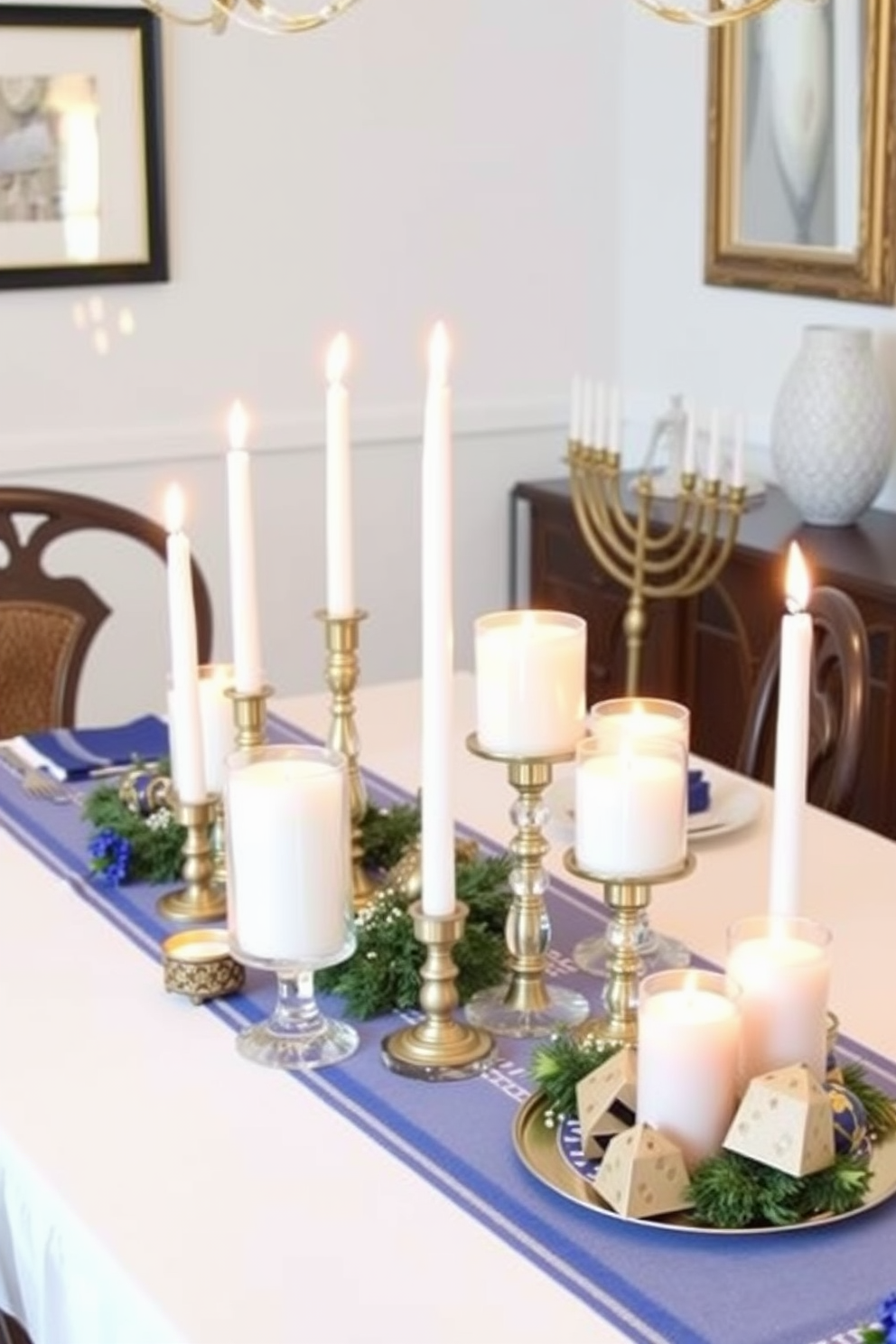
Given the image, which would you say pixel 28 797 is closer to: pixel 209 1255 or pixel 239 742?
pixel 239 742

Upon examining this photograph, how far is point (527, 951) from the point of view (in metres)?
1.60

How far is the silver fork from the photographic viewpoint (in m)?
2.16

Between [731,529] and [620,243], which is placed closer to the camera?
[731,529]

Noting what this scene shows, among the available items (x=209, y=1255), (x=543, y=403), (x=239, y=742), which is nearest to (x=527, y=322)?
(x=543, y=403)

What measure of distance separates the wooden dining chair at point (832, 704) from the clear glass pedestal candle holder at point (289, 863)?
718 millimetres

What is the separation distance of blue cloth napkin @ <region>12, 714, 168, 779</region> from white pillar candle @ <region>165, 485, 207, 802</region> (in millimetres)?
470

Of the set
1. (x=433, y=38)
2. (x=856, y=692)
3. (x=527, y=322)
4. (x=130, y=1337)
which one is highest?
(x=433, y=38)

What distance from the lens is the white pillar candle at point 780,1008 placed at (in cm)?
134

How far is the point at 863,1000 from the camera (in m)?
1.64

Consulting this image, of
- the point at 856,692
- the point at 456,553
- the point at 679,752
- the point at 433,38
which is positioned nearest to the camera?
the point at 679,752

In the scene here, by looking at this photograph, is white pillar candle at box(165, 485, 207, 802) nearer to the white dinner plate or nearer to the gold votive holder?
the gold votive holder

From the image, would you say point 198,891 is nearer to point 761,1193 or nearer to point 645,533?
point 761,1193

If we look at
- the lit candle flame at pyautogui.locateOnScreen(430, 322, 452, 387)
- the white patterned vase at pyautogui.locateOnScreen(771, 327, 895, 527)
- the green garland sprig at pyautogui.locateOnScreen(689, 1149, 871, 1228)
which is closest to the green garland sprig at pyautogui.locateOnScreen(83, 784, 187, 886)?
the lit candle flame at pyautogui.locateOnScreen(430, 322, 452, 387)

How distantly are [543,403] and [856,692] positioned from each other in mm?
1895
